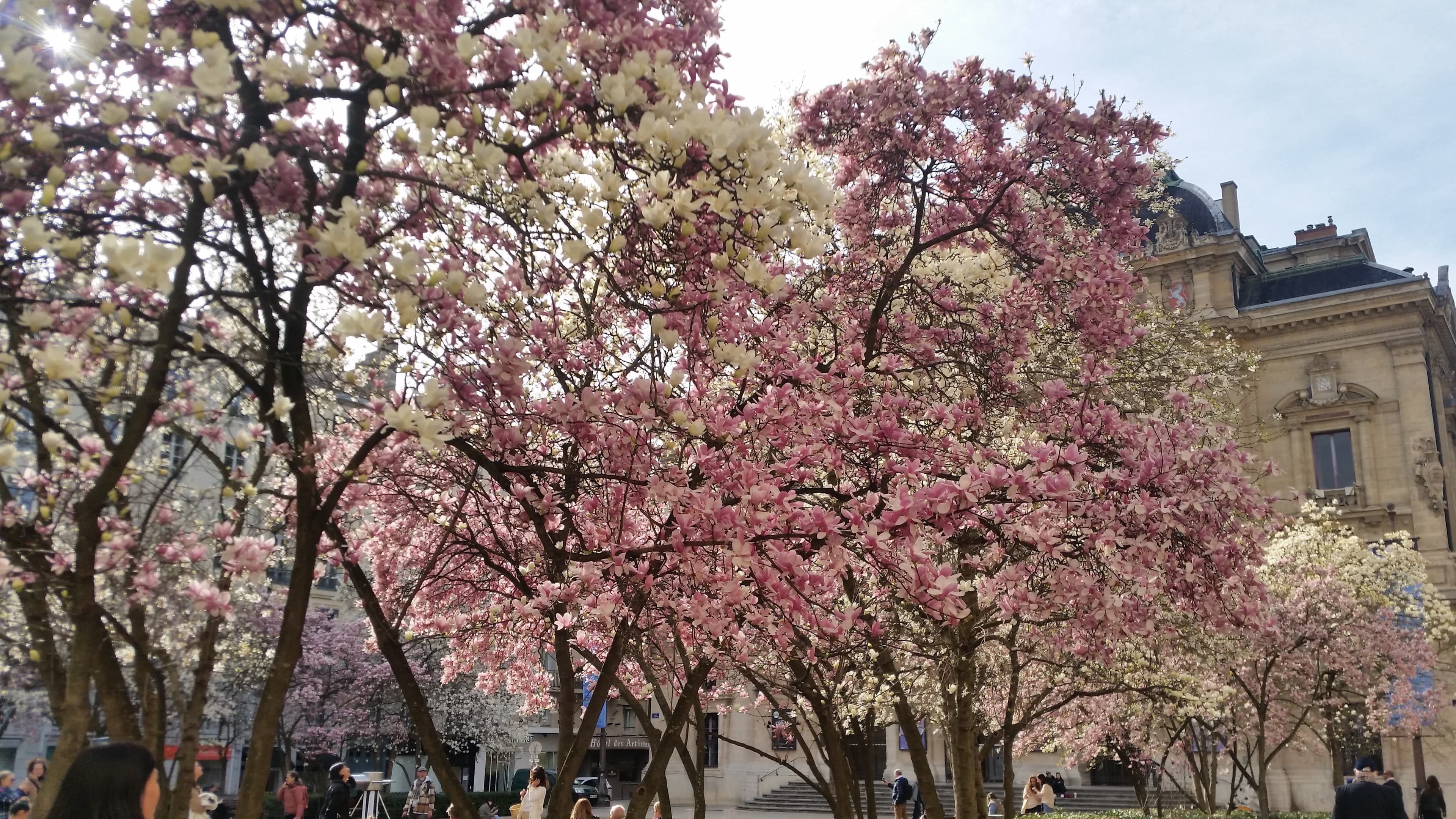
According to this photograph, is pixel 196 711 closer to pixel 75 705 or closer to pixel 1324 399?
pixel 75 705

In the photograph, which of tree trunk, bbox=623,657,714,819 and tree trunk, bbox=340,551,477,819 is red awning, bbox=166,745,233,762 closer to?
tree trunk, bbox=623,657,714,819

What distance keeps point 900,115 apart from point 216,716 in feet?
113

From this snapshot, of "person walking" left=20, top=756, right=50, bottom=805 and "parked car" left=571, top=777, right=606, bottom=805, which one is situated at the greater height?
"person walking" left=20, top=756, right=50, bottom=805

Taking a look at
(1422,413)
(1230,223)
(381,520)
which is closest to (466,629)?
(381,520)

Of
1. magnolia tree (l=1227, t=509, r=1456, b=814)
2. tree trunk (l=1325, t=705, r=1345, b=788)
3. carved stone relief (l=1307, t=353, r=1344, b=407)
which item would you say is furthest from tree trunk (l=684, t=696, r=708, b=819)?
carved stone relief (l=1307, t=353, r=1344, b=407)

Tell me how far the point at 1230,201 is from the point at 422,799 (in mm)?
35149

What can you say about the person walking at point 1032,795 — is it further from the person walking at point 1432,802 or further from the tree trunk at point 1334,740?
the tree trunk at point 1334,740

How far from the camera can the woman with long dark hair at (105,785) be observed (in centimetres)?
333

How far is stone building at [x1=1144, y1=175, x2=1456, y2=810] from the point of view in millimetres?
32469

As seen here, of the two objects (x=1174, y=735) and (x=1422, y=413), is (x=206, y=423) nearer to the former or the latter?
(x=1174, y=735)

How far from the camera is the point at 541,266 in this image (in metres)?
6.00

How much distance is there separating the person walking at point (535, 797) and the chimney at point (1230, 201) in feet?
120

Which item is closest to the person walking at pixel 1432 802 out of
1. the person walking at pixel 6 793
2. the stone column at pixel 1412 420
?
the stone column at pixel 1412 420

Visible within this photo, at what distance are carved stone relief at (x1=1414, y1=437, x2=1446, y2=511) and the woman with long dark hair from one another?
36771 mm
